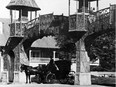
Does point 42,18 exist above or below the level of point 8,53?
above

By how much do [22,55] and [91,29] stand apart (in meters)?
9.56

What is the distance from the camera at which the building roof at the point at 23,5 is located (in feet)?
108

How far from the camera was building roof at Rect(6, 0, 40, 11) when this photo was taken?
32.8 metres

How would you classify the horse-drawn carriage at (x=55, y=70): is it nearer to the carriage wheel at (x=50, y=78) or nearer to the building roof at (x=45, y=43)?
the carriage wheel at (x=50, y=78)

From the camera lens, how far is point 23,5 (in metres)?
33.0

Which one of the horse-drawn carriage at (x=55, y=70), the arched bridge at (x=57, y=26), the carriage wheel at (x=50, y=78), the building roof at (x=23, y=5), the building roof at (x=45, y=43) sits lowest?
the carriage wheel at (x=50, y=78)

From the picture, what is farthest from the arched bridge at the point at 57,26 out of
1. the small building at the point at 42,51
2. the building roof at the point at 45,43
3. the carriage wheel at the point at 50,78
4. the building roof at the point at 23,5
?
the small building at the point at 42,51

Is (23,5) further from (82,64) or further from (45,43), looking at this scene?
(45,43)

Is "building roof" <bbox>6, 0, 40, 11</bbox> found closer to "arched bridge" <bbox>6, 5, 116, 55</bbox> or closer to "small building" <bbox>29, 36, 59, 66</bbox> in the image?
"arched bridge" <bbox>6, 5, 116, 55</bbox>

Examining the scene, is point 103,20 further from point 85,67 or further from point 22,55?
point 22,55

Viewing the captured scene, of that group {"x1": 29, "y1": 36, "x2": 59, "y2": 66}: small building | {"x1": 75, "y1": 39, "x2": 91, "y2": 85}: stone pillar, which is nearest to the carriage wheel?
{"x1": 75, "y1": 39, "x2": 91, "y2": 85}: stone pillar

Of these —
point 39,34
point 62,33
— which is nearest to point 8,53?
point 39,34

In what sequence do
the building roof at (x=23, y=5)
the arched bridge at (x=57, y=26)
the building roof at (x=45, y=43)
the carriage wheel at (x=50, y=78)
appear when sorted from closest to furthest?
the arched bridge at (x=57, y=26)
the building roof at (x=23, y=5)
the carriage wheel at (x=50, y=78)
the building roof at (x=45, y=43)

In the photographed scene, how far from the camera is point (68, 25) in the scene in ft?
93.9
